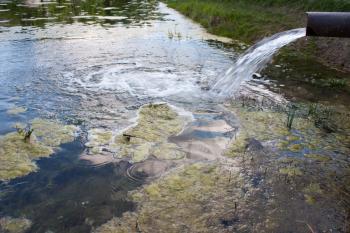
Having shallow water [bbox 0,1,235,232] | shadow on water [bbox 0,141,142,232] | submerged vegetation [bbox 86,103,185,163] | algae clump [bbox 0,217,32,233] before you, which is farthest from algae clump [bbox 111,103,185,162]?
algae clump [bbox 0,217,32,233]

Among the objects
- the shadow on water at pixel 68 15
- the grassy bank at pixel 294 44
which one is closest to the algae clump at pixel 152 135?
the grassy bank at pixel 294 44

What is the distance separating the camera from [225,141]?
18.3ft

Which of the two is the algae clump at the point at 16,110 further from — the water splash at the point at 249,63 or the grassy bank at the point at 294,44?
the grassy bank at the point at 294,44

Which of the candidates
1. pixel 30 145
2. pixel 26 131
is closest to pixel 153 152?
pixel 30 145

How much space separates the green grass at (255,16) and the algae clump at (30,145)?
328 inches

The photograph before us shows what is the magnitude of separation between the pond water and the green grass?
3.19 meters

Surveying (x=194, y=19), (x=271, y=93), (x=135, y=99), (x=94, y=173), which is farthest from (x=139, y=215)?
(x=194, y=19)

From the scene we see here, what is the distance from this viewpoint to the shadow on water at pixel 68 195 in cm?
384

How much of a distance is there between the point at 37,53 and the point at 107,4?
605 inches

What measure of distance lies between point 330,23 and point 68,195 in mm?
3781

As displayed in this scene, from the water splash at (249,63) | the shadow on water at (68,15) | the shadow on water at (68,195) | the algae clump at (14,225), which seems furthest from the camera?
the shadow on water at (68,15)

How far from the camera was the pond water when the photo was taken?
3.93m

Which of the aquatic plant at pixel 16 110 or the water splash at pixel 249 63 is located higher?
the water splash at pixel 249 63

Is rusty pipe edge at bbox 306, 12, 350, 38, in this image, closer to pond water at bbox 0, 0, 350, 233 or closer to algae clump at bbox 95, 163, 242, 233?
pond water at bbox 0, 0, 350, 233
